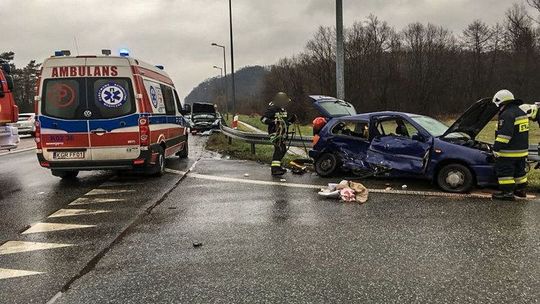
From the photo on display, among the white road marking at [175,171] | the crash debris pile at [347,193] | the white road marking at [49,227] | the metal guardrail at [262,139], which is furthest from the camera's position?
the metal guardrail at [262,139]

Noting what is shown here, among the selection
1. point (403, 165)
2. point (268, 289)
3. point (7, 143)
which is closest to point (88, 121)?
point (7, 143)

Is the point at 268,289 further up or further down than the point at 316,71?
further down

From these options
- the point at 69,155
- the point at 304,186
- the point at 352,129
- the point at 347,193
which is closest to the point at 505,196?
the point at 347,193

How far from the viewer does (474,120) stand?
8344 mm

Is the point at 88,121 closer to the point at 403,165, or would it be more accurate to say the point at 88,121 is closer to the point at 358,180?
the point at 358,180

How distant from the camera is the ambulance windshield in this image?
30.0 feet

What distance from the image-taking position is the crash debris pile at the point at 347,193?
7422 mm

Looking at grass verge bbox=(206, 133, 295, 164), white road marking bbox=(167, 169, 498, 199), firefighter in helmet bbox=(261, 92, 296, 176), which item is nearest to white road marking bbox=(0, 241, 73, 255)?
white road marking bbox=(167, 169, 498, 199)

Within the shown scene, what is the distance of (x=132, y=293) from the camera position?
3.88 meters

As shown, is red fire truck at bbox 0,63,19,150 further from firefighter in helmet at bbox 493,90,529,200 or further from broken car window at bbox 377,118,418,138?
firefighter in helmet at bbox 493,90,529,200

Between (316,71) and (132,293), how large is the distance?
70515mm

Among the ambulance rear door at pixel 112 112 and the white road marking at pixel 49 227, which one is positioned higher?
the ambulance rear door at pixel 112 112

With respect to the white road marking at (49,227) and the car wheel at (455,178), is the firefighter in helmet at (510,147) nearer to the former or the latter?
the car wheel at (455,178)

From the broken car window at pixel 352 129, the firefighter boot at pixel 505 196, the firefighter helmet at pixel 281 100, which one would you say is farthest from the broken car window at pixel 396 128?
the firefighter helmet at pixel 281 100
